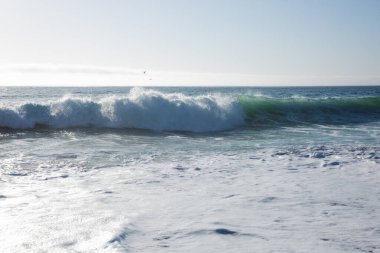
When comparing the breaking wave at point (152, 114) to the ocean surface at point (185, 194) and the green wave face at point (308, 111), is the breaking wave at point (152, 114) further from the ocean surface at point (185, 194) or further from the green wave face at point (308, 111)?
the ocean surface at point (185, 194)

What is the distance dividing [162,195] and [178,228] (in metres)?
1.45

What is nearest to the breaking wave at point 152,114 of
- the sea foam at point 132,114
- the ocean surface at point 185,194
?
the sea foam at point 132,114

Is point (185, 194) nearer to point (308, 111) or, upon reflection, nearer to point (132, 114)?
point (132, 114)

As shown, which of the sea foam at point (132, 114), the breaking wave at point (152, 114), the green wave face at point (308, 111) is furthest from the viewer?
the green wave face at point (308, 111)

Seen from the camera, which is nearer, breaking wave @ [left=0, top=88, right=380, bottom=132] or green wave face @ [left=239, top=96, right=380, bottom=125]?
breaking wave @ [left=0, top=88, right=380, bottom=132]

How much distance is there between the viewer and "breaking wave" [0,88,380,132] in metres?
16.2

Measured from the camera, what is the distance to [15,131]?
47.0 ft

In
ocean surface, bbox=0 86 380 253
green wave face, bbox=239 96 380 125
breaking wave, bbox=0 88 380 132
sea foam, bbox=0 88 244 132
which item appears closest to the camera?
ocean surface, bbox=0 86 380 253

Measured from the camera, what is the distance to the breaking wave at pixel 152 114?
16.2 metres

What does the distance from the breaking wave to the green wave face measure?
5 cm

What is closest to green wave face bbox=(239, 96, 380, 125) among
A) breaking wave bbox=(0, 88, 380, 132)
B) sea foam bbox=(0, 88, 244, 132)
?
breaking wave bbox=(0, 88, 380, 132)

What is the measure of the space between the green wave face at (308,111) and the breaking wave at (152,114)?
52 millimetres

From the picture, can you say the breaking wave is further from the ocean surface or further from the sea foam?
the ocean surface

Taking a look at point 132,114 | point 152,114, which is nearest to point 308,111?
point 152,114
